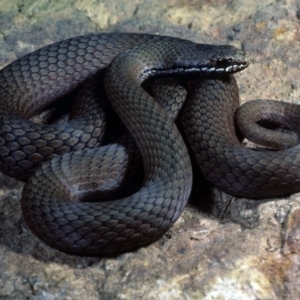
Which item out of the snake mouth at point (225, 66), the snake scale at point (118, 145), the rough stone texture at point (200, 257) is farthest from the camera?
the snake mouth at point (225, 66)

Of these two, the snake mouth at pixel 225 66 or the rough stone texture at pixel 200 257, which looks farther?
the snake mouth at pixel 225 66

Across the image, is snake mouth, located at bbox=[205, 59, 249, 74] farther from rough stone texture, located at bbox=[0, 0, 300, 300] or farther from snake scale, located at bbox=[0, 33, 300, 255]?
rough stone texture, located at bbox=[0, 0, 300, 300]

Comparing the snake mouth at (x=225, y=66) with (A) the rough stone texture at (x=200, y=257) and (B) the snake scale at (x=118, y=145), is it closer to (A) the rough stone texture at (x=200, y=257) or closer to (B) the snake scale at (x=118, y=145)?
(B) the snake scale at (x=118, y=145)

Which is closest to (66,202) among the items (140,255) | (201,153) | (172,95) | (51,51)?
(140,255)

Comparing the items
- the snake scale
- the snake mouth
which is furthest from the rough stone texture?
the snake mouth

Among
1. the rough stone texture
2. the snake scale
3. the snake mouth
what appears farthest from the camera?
the snake mouth

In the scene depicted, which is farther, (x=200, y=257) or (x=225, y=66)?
(x=225, y=66)

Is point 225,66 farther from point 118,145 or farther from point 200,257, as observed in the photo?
point 200,257

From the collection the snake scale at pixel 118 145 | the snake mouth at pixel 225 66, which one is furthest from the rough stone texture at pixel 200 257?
the snake mouth at pixel 225 66

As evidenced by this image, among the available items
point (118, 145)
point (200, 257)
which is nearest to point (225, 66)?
point (118, 145)
